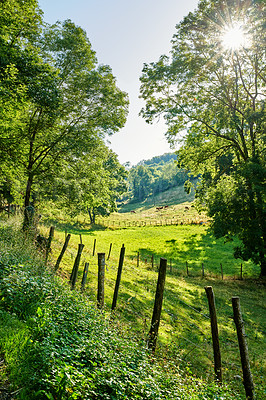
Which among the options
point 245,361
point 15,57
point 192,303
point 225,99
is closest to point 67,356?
point 245,361

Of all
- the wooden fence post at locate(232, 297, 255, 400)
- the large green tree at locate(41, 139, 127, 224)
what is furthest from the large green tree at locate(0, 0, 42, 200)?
the wooden fence post at locate(232, 297, 255, 400)

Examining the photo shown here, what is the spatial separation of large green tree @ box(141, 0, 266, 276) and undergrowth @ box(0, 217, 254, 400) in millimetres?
16039

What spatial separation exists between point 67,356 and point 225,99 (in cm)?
2217

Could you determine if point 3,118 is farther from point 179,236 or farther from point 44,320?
point 179,236

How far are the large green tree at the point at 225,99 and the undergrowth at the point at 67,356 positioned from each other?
1604 cm

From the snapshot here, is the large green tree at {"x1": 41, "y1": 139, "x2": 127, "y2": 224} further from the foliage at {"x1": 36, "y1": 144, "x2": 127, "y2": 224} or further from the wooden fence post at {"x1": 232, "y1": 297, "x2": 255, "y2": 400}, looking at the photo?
the wooden fence post at {"x1": 232, "y1": 297, "x2": 255, "y2": 400}

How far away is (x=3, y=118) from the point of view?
1310cm

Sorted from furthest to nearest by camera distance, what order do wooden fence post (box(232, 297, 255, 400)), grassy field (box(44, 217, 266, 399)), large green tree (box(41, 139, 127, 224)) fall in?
large green tree (box(41, 139, 127, 224)), grassy field (box(44, 217, 266, 399)), wooden fence post (box(232, 297, 255, 400))

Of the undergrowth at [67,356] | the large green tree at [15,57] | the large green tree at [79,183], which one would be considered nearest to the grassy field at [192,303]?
the undergrowth at [67,356]

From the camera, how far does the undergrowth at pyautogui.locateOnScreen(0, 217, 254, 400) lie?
3400 millimetres

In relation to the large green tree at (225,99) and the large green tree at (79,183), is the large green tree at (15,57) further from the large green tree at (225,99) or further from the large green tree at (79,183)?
the large green tree at (225,99)

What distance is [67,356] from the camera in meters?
3.79

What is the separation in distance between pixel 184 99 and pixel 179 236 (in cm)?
2673

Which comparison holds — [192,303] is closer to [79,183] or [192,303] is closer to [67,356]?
[79,183]
